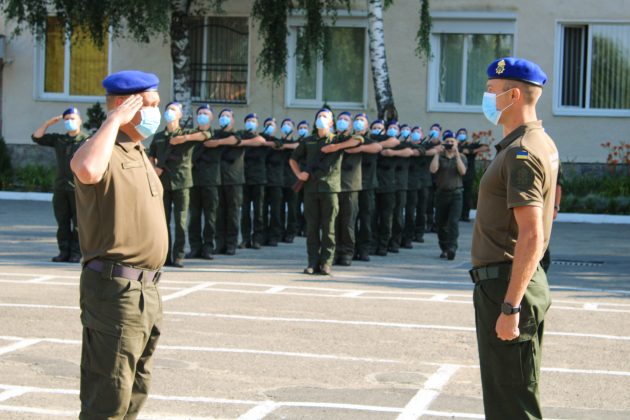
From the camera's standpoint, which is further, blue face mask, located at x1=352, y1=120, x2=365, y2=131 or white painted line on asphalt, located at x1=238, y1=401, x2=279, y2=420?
blue face mask, located at x1=352, y1=120, x2=365, y2=131

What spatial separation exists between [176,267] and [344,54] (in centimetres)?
1517

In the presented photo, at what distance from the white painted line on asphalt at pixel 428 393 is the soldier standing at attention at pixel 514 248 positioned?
209 centimetres

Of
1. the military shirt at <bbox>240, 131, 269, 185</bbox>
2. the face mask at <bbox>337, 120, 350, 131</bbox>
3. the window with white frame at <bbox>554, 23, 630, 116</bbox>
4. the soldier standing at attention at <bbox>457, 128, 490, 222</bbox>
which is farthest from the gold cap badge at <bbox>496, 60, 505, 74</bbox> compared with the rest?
the window with white frame at <bbox>554, 23, 630, 116</bbox>

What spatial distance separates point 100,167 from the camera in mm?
4984

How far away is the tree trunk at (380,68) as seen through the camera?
26078 mm

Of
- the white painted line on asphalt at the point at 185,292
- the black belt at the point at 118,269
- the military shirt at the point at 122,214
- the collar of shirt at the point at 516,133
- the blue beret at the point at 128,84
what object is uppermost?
the blue beret at the point at 128,84

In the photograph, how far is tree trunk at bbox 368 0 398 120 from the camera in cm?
2608

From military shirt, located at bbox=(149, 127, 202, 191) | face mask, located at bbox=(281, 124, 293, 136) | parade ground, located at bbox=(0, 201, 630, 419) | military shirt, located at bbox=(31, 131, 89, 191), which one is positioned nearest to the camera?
parade ground, located at bbox=(0, 201, 630, 419)

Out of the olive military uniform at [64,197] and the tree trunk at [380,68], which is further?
the tree trunk at [380,68]

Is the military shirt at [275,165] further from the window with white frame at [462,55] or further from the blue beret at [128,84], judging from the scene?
the blue beret at [128,84]

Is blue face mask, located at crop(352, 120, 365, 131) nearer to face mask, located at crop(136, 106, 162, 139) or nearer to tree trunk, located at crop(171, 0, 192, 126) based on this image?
face mask, located at crop(136, 106, 162, 139)

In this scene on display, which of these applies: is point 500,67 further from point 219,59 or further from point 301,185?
point 219,59

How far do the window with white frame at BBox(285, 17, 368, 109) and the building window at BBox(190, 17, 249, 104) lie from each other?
4.41 feet

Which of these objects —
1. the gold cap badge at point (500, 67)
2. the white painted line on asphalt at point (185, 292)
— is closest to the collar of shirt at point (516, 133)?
the gold cap badge at point (500, 67)
